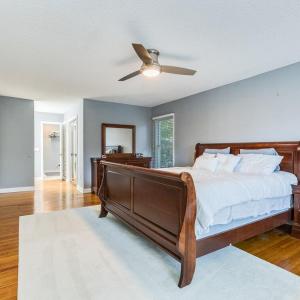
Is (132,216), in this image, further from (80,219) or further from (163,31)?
(163,31)

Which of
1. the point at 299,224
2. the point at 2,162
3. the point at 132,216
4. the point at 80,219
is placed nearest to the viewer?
the point at 132,216

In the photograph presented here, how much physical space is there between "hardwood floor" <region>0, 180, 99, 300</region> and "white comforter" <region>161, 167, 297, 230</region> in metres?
1.80

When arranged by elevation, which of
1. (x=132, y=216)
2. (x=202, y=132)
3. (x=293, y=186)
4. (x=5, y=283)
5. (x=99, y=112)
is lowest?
(x=5, y=283)

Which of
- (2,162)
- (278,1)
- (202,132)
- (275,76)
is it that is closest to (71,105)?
(2,162)

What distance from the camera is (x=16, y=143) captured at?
5.79 meters

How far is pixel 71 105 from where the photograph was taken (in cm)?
670

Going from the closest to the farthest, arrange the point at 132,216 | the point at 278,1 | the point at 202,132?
the point at 278,1 < the point at 132,216 < the point at 202,132

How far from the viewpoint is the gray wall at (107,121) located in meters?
5.73

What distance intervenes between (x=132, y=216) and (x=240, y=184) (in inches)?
55.2

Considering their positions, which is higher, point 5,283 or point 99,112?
point 99,112

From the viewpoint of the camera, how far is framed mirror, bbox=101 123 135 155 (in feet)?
19.9

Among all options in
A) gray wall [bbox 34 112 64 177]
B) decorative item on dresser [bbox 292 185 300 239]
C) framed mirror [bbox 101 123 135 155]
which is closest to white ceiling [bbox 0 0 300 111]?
A: decorative item on dresser [bbox 292 185 300 239]

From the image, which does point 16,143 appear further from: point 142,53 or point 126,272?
point 126,272

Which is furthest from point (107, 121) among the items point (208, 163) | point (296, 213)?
point (296, 213)
